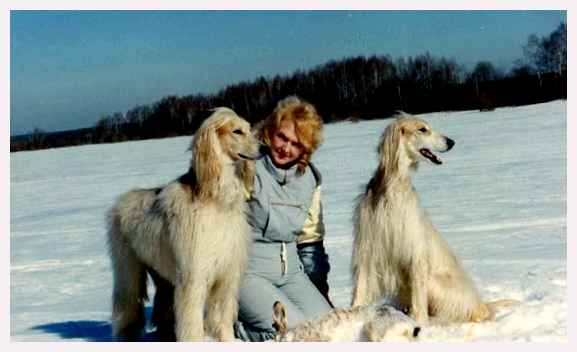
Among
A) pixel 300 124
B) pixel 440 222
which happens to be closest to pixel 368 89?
pixel 440 222

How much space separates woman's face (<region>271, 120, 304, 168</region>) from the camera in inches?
185

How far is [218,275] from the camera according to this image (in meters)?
4.36

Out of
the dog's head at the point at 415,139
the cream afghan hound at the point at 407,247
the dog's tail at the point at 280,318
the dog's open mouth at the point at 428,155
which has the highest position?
the dog's head at the point at 415,139

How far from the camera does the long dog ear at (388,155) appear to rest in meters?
4.58

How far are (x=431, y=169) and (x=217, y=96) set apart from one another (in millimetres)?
5278

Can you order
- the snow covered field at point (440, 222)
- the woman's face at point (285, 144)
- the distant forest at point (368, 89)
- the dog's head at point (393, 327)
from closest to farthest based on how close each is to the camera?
1. the dog's head at point (393, 327)
2. the woman's face at point (285, 144)
3. the snow covered field at point (440, 222)
4. the distant forest at point (368, 89)

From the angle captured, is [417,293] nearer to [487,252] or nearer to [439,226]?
[487,252]

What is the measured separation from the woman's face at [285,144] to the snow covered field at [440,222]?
3.86ft

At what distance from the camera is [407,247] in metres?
4.61

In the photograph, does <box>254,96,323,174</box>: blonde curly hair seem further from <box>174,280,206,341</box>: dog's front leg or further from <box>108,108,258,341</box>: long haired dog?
<box>174,280,206,341</box>: dog's front leg

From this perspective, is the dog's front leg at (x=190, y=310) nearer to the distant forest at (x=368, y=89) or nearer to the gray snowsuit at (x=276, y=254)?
the gray snowsuit at (x=276, y=254)

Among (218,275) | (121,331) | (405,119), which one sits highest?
(405,119)

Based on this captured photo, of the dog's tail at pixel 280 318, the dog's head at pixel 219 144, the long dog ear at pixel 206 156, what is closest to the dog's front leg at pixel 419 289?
the dog's tail at pixel 280 318
